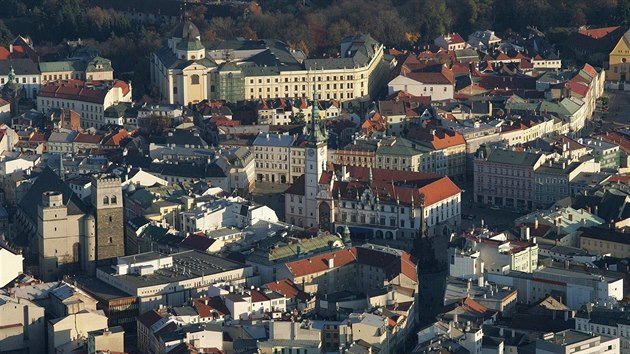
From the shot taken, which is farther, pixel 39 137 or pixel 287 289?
pixel 39 137

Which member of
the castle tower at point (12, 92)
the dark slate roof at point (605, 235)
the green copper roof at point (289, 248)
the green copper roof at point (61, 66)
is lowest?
the castle tower at point (12, 92)

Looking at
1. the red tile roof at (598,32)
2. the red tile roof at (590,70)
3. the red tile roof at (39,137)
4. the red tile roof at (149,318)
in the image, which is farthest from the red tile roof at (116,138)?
the red tile roof at (598,32)

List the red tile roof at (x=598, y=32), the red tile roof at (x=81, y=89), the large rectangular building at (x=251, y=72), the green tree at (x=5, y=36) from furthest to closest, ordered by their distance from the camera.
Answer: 1. the green tree at (x=5, y=36)
2. the red tile roof at (x=598, y=32)
3. the large rectangular building at (x=251, y=72)
4. the red tile roof at (x=81, y=89)

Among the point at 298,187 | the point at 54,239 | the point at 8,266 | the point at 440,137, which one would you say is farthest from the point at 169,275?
the point at 440,137

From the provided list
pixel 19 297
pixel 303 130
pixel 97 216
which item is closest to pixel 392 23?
pixel 303 130

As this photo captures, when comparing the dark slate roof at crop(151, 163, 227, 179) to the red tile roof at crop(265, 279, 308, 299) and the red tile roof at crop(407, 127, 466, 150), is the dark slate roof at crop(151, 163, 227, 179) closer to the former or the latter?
the red tile roof at crop(407, 127, 466, 150)

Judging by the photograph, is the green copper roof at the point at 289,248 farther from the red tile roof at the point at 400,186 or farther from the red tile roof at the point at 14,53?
the red tile roof at the point at 14,53

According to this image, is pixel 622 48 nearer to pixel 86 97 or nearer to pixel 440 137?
pixel 440 137
